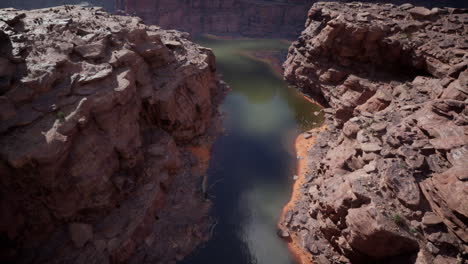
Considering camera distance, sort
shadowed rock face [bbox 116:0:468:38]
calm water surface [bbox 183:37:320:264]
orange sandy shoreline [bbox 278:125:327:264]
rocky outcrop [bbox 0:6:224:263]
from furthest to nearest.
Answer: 1. shadowed rock face [bbox 116:0:468:38]
2. calm water surface [bbox 183:37:320:264]
3. orange sandy shoreline [bbox 278:125:327:264]
4. rocky outcrop [bbox 0:6:224:263]

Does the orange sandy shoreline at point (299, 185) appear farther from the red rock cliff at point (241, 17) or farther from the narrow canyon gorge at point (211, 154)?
the red rock cliff at point (241, 17)

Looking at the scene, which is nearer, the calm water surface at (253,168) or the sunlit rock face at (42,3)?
the calm water surface at (253,168)

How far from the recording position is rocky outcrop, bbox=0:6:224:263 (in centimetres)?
1150

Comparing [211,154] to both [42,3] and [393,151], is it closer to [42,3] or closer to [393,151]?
[393,151]

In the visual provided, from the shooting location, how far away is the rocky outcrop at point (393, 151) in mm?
10406

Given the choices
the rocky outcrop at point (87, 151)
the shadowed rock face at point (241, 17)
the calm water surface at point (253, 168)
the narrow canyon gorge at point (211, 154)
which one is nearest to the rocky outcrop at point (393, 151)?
the narrow canyon gorge at point (211, 154)

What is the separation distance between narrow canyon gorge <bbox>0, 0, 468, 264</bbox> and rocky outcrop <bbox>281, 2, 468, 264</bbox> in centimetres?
8

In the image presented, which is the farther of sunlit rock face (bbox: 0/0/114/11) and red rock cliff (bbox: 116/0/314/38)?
red rock cliff (bbox: 116/0/314/38)

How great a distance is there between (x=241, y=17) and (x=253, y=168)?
52410mm

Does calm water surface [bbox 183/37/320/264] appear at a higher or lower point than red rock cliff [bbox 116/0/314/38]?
lower

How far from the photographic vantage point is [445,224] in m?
10.0

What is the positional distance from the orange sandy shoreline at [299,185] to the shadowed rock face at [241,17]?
141 feet

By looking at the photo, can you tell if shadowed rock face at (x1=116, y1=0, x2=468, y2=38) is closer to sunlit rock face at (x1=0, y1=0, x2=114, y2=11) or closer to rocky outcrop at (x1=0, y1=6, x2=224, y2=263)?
sunlit rock face at (x1=0, y1=0, x2=114, y2=11)

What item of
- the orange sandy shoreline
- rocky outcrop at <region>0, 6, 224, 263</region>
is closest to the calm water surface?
the orange sandy shoreline
